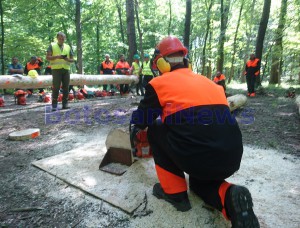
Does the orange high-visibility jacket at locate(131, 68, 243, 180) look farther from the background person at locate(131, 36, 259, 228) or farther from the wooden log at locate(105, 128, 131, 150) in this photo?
the wooden log at locate(105, 128, 131, 150)

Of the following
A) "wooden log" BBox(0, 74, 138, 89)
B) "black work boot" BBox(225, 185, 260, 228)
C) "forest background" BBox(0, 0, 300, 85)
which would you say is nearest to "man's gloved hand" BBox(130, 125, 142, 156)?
"black work boot" BBox(225, 185, 260, 228)

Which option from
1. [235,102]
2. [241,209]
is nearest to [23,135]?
[241,209]

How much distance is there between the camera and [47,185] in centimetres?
267

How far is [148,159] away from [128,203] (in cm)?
95

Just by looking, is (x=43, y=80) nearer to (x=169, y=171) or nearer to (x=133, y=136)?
(x=133, y=136)

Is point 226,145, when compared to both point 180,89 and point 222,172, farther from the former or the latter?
point 180,89

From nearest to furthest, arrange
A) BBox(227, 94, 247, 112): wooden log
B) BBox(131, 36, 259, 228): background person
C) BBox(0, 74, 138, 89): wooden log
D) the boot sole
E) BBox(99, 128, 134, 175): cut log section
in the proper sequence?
the boot sole < BBox(131, 36, 259, 228): background person < BBox(99, 128, 134, 175): cut log section < BBox(227, 94, 247, 112): wooden log < BBox(0, 74, 138, 89): wooden log

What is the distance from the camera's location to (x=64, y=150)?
149 inches

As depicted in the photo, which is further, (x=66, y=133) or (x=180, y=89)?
(x=66, y=133)

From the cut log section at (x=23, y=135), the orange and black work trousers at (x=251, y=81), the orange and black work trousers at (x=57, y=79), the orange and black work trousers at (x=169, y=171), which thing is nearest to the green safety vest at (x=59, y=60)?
the orange and black work trousers at (x=57, y=79)

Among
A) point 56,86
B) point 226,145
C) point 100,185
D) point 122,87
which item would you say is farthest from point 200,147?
point 122,87

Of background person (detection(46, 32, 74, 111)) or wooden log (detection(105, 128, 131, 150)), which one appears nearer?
wooden log (detection(105, 128, 131, 150))

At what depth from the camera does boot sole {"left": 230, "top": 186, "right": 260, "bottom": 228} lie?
1619mm

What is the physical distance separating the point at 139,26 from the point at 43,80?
38.3 ft
